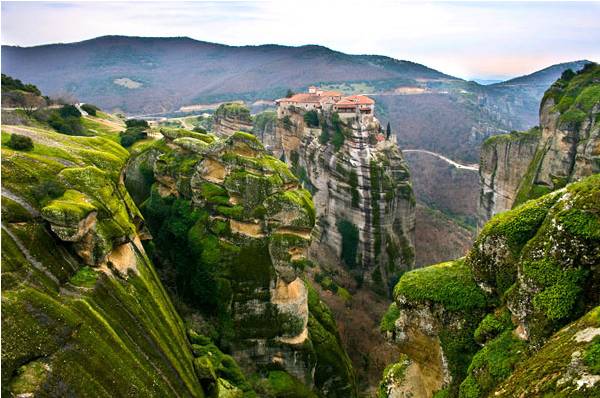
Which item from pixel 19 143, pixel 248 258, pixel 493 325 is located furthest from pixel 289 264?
pixel 493 325

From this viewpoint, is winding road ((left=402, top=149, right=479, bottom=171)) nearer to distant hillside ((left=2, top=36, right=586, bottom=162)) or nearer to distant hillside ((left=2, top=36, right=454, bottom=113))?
distant hillside ((left=2, top=36, right=586, bottom=162))

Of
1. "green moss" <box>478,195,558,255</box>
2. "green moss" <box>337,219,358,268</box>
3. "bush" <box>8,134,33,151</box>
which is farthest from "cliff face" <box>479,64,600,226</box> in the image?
"bush" <box>8,134,33,151</box>

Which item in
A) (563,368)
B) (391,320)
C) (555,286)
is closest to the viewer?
(563,368)

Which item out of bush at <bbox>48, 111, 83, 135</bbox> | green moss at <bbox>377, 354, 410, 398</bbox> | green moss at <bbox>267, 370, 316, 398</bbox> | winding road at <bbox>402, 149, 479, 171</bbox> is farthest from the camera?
winding road at <bbox>402, 149, 479, 171</bbox>

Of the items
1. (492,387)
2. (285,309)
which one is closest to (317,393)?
(285,309)

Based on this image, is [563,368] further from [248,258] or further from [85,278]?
[248,258]

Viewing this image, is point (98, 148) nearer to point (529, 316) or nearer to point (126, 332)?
point (126, 332)
